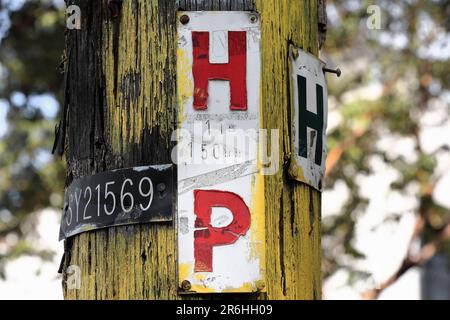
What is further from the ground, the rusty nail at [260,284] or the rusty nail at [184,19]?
the rusty nail at [184,19]

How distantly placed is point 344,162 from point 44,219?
397 cm

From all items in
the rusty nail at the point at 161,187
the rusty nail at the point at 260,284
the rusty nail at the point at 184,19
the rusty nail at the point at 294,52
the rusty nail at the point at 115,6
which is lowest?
the rusty nail at the point at 260,284

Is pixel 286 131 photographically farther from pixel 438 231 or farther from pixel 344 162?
pixel 438 231

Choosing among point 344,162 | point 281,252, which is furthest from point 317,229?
point 344,162

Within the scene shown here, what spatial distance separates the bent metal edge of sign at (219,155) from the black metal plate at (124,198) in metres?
Result: 0.06

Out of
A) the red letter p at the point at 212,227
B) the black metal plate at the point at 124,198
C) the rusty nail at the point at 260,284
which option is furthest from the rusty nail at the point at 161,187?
the rusty nail at the point at 260,284

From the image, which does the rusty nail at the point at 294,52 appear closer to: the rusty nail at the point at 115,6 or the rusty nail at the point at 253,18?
the rusty nail at the point at 253,18

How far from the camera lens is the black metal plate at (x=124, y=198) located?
11.7 ft

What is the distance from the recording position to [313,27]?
3980mm

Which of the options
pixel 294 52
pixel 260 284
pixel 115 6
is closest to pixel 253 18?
pixel 294 52

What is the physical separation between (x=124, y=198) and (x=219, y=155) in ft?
1.11

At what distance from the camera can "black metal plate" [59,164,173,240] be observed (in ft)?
11.7

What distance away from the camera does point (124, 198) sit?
11.8ft

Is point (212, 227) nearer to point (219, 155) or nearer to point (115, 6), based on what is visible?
point (219, 155)
